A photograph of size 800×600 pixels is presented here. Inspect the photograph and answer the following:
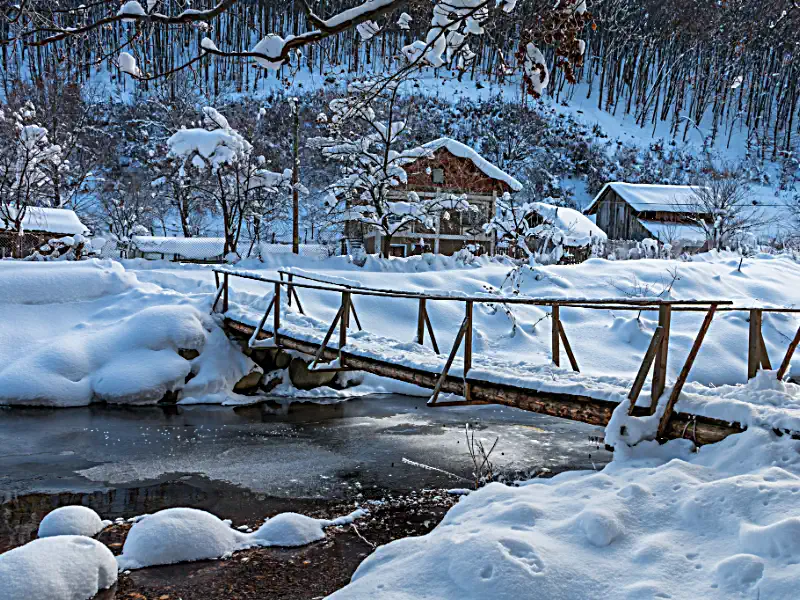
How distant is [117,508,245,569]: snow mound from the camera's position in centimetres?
596

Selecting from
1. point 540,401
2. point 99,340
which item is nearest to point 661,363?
point 540,401

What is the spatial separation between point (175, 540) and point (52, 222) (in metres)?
27.2

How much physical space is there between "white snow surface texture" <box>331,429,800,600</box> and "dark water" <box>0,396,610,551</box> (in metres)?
3.45

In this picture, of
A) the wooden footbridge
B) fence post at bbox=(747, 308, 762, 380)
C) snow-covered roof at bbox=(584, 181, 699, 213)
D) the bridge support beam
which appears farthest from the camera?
snow-covered roof at bbox=(584, 181, 699, 213)

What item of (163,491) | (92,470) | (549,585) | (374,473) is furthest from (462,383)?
(92,470)

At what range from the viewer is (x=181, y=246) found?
3388cm

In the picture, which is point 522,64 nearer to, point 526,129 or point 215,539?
point 215,539

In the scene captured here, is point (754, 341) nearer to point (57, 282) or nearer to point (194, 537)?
point (194, 537)

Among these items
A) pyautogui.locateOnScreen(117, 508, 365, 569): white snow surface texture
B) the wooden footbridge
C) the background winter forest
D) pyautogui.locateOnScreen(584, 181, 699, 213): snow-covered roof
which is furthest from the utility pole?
pyautogui.locateOnScreen(584, 181, 699, 213): snow-covered roof

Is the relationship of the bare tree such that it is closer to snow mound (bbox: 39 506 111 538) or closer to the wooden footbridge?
the wooden footbridge

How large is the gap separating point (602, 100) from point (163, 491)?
66575 mm

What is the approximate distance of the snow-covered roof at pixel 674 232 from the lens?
36031 mm

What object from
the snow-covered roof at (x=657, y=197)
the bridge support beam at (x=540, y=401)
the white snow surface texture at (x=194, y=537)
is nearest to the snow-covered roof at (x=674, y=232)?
the snow-covered roof at (x=657, y=197)

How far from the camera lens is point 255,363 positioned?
47.4ft
